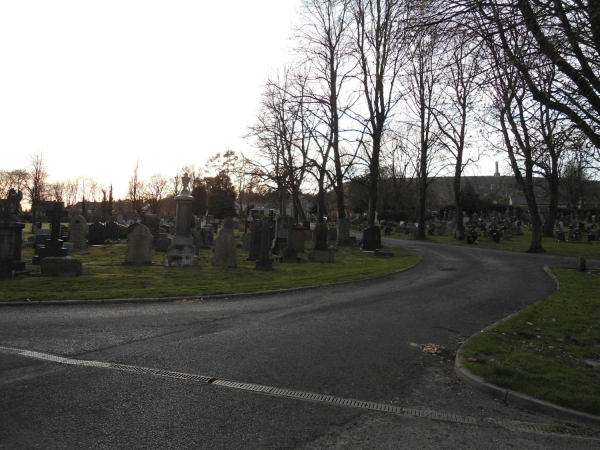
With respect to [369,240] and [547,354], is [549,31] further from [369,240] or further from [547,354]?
[369,240]

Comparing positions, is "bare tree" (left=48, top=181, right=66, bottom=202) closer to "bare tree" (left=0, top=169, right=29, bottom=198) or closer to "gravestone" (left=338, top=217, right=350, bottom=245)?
"bare tree" (left=0, top=169, right=29, bottom=198)

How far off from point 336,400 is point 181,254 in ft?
38.0

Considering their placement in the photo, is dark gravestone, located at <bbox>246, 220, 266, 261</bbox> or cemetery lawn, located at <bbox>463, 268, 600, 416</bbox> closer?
cemetery lawn, located at <bbox>463, 268, 600, 416</bbox>

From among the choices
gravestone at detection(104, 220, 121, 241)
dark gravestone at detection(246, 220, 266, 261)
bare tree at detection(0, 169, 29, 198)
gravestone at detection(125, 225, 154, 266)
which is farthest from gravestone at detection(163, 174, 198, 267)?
bare tree at detection(0, 169, 29, 198)

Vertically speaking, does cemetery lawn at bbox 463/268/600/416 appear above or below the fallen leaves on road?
above

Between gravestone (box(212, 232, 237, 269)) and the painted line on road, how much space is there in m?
9.91

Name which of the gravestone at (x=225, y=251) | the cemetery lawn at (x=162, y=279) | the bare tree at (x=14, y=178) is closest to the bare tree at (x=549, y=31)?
the cemetery lawn at (x=162, y=279)

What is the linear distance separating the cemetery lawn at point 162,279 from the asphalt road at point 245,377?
3.25 ft

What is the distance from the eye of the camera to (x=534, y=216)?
2317 centimetres

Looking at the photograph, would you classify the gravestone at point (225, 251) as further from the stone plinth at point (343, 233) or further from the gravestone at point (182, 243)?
the stone plinth at point (343, 233)

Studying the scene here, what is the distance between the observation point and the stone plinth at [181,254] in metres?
14.6

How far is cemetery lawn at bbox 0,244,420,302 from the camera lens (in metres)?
9.30

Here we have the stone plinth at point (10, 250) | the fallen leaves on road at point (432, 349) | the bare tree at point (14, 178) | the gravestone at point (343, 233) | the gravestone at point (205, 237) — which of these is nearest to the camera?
the fallen leaves on road at point (432, 349)

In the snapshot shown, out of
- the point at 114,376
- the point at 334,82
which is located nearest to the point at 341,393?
the point at 114,376
